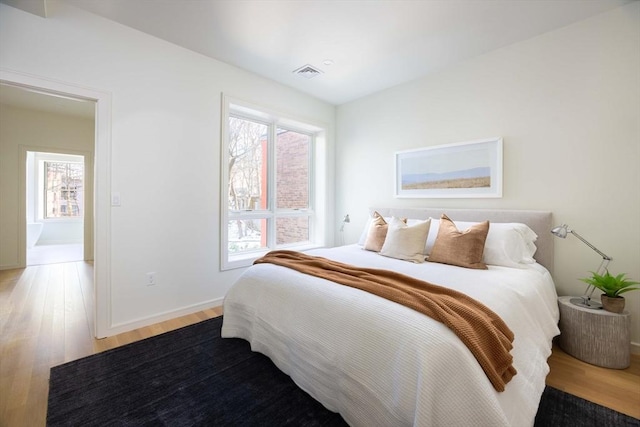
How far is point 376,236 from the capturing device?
290 cm

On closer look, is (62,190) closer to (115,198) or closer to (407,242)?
(115,198)

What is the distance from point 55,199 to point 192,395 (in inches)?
343

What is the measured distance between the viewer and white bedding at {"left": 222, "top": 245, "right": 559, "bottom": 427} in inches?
41.4

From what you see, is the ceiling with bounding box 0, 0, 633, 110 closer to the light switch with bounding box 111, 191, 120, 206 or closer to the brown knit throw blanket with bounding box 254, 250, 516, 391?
the light switch with bounding box 111, 191, 120, 206

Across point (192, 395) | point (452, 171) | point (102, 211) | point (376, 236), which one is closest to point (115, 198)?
point (102, 211)

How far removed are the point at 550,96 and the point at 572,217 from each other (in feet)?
3.61

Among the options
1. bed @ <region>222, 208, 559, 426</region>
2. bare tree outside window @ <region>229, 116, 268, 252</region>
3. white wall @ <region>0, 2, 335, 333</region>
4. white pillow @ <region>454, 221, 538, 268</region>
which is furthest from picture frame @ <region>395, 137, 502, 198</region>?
white wall @ <region>0, 2, 335, 333</region>

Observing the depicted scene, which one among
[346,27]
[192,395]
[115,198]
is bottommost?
[192,395]

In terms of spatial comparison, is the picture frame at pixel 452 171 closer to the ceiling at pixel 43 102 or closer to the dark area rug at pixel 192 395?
the dark area rug at pixel 192 395

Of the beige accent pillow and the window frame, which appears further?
the window frame

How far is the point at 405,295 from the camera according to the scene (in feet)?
4.57

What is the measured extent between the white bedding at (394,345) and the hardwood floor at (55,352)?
34 centimetres

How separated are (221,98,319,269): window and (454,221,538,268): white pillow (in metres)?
2.59

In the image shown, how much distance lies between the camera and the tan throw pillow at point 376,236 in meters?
2.85
